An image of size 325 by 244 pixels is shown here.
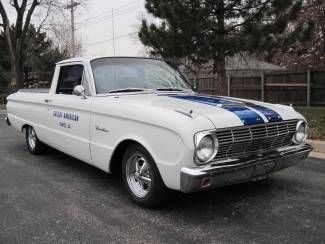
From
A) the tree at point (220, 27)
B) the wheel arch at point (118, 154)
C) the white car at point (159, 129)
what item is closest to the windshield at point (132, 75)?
the white car at point (159, 129)

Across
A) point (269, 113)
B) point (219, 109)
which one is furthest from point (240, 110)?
point (269, 113)

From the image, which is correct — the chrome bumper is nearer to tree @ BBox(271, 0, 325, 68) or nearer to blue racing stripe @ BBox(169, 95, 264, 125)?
blue racing stripe @ BBox(169, 95, 264, 125)

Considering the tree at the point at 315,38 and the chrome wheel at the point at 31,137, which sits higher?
the tree at the point at 315,38

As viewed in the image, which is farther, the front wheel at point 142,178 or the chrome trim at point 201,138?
the front wheel at point 142,178

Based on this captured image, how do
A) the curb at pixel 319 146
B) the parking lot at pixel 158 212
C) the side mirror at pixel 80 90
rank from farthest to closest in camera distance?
1. the curb at pixel 319 146
2. the side mirror at pixel 80 90
3. the parking lot at pixel 158 212

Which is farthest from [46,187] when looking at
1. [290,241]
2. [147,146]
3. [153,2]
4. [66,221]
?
[153,2]

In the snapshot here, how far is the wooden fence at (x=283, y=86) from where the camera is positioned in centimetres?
1741

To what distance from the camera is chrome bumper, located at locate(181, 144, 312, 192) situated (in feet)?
13.7

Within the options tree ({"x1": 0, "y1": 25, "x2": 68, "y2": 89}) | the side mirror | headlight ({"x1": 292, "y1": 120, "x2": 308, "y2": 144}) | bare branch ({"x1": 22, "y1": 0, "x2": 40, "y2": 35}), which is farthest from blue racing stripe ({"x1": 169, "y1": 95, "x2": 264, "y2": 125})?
tree ({"x1": 0, "y1": 25, "x2": 68, "y2": 89})

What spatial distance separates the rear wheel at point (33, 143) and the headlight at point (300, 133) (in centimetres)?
440

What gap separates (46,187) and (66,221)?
139cm

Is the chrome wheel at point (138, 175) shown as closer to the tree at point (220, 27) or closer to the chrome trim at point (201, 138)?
the chrome trim at point (201, 138)

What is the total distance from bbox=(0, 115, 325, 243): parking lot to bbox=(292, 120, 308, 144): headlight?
644mm

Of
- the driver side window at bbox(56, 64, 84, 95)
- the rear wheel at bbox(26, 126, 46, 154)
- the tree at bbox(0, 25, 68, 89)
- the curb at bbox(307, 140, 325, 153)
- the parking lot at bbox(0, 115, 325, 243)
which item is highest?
the tree at bbox(0, 25, 68, 89)
